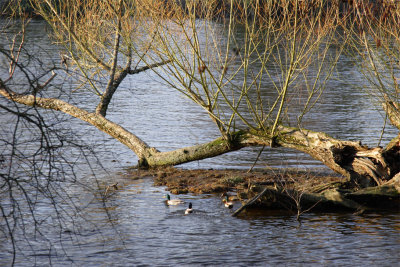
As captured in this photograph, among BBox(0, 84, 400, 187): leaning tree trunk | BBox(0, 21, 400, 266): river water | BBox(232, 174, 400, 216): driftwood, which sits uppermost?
BBox(0, 84, 400, 187): leaning tree trunk

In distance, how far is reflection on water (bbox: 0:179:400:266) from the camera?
8758mm

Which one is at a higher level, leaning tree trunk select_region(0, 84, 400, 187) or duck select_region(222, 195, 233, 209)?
leaning tree trunk select_region(0, 84, 400, 187)

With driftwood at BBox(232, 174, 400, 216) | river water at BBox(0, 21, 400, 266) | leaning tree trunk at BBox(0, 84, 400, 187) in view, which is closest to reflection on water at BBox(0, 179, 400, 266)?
river water at BBox(0, 21, 400, 266)

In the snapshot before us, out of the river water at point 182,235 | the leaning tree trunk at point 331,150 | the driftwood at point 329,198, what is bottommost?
the river water at point 182,235

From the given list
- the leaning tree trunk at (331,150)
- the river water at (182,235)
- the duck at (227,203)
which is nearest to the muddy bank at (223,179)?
the river water at (182,235)

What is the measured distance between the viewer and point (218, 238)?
31.6 ft

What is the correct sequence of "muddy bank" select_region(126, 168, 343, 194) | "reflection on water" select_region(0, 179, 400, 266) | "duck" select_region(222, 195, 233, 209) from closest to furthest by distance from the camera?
"reflection on water" select_region(0, 179, 400, 266), "duck" select_region(222, 195, 233, 209), "muddy bank" select_region(126, 168, 343, 194)

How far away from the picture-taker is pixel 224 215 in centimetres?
1090

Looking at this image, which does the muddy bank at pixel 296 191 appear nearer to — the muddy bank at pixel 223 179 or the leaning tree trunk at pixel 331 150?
the muddy bank at pixel 223 179

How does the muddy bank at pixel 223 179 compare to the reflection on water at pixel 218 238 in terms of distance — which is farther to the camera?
the muddy bank at pixel 223 179

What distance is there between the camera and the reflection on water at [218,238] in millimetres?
8758

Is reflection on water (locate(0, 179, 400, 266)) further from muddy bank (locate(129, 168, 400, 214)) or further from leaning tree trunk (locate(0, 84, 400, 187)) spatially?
leaning tree trunk (locate(0, 84, 400, 187))

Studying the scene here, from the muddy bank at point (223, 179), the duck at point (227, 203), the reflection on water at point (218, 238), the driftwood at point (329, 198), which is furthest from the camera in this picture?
the muddy bank at point (223, 179)

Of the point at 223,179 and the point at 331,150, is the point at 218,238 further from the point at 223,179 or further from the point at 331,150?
the point at 223,179
